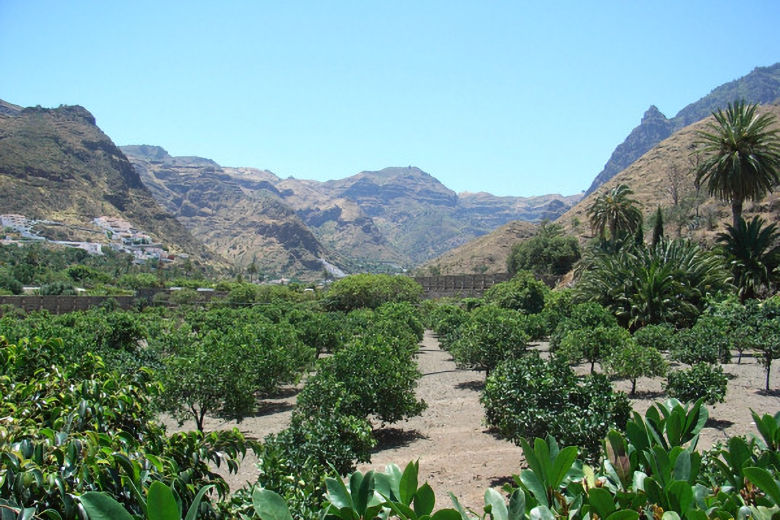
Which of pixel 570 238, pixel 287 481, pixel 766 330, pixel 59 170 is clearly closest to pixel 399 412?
pixel 287 481

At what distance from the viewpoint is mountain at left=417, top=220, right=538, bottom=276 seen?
106188mm

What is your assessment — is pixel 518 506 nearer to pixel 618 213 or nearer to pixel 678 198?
pixel 618 213

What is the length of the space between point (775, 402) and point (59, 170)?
469 ft

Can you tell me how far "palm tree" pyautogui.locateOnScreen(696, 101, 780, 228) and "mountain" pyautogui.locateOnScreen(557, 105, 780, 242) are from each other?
2349mm

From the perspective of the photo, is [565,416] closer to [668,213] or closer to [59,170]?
[668,213]

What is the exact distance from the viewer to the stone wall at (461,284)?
66.3 metres

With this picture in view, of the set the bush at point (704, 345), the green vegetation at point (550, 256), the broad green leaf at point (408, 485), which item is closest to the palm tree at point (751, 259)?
the bush at point (704, 345)

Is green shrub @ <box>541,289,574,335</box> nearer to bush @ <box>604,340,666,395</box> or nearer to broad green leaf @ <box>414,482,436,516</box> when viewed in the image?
bush @ <box>604,340,666,395</box>

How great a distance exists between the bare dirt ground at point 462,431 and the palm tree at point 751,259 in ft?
32.0

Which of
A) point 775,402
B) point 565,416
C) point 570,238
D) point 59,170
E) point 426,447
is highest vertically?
point 59,170

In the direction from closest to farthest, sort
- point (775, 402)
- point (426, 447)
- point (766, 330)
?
point (426, 447)
point (775, 402)
point (766, 330)

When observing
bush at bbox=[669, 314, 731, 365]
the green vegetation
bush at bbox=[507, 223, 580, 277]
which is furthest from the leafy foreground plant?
bush at bbox=[507, 223, 580, 277]

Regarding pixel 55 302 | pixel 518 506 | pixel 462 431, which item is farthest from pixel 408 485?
pixel 55 302

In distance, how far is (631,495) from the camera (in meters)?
2.39
